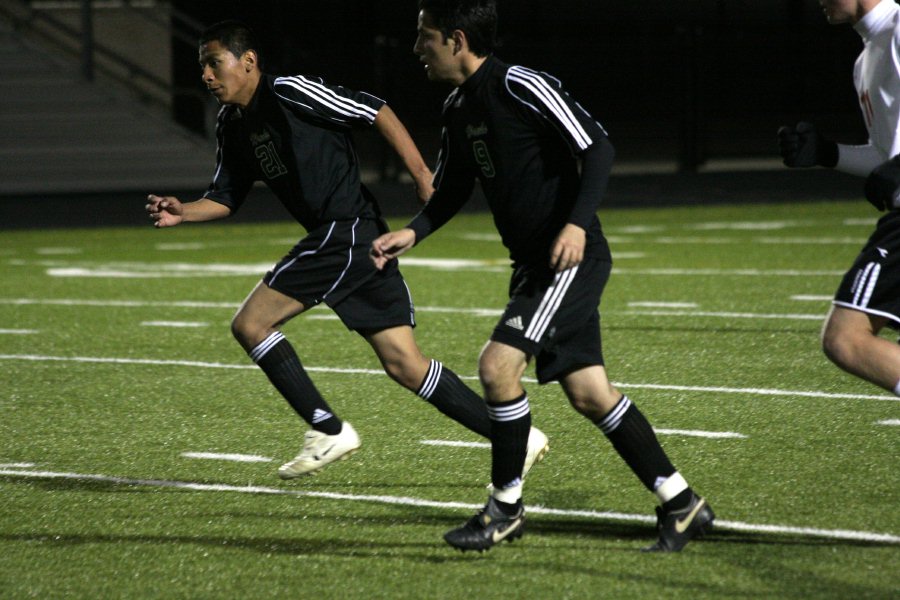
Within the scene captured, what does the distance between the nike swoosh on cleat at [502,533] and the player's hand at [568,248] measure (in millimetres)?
838

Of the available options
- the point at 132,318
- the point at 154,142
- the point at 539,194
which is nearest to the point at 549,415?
the point at 539,194

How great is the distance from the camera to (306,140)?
616cm

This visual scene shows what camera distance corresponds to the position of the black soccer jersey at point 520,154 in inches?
194

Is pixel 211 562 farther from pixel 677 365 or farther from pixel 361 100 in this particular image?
pixel 677 365

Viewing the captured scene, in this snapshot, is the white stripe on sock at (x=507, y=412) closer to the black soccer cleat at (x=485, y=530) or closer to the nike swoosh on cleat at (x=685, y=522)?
the black soccer cleat at (x=485, y=530)

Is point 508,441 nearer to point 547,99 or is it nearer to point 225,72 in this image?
point 547,99

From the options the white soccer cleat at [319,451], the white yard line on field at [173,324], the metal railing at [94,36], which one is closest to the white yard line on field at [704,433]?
the white soccer cleat at [319,451]

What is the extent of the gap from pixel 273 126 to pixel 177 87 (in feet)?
81.9

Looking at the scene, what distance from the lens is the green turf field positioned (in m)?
4.70

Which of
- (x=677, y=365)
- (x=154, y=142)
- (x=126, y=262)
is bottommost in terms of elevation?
(x=154, y=142)

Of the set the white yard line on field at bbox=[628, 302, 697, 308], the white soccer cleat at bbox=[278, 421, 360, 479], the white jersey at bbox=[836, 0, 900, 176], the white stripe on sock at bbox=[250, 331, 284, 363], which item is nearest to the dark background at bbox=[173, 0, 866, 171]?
the white yard line on field at bbox=[628, 302, 697, 308]

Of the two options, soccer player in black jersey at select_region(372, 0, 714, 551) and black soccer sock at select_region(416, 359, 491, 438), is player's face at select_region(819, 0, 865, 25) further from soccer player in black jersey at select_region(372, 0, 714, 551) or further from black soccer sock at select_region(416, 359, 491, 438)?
black soccer sock at select_region(416, 359, 491, 438)

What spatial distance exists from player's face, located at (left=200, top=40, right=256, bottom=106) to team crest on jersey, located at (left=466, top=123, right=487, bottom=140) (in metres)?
1.45

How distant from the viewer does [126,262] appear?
607 inches
